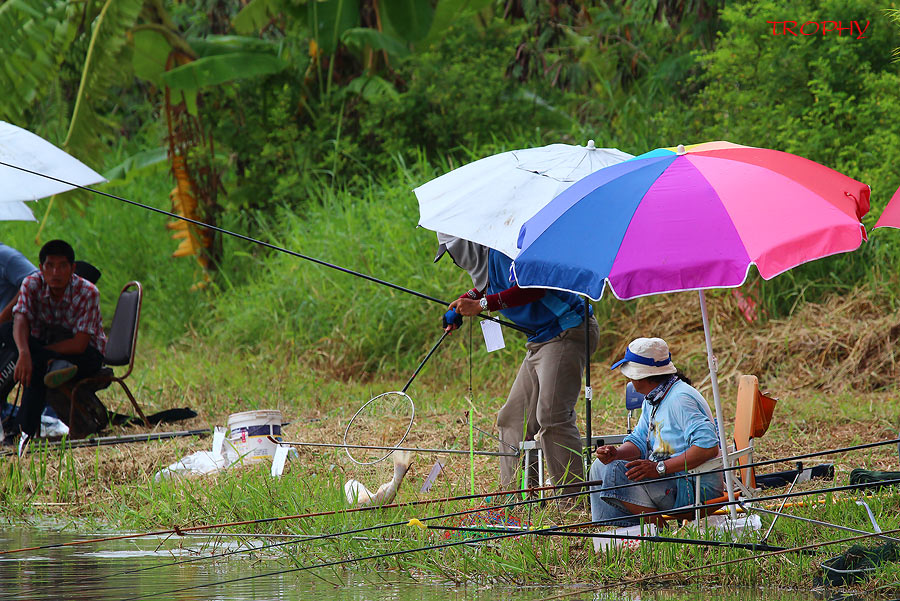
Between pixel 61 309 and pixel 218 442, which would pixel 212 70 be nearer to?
pixel 61 309

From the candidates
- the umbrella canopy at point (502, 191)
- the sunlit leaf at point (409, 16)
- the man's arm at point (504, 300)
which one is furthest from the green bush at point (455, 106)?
the man's arm at point (504, 300)

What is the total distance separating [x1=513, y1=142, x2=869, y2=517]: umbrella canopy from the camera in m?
4.32

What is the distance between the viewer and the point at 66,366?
8578 mm

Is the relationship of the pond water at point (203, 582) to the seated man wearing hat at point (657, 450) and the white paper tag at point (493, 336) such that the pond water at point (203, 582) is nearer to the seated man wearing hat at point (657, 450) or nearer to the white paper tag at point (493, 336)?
the seated man wearing hat at point (657, 450)

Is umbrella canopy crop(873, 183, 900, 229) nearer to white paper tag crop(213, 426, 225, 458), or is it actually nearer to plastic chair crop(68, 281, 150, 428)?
white paper tag crop(213, 426, 225, 458)

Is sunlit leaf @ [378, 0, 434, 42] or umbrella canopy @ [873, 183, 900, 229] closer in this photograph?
umbrella canopy @ [873, 183, 900, 229]

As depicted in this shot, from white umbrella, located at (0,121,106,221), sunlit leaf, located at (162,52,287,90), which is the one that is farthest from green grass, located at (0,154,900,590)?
white umbrella, located at (0,121,106,221)

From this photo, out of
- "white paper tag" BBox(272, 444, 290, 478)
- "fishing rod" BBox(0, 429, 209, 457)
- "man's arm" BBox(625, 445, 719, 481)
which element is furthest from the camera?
"fishing rod" BBox(0, 429, 209, 457)

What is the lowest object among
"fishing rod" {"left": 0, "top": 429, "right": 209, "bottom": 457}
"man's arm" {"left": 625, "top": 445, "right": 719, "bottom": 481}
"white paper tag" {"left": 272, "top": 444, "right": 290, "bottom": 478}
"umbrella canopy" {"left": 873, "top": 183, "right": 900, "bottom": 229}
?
"man's arm" {"left": 625, "top": 445, "right": 719, "bottom": 481}

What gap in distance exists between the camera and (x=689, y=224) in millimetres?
4477

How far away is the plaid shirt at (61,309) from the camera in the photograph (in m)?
8.54

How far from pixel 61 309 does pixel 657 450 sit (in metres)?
5.11

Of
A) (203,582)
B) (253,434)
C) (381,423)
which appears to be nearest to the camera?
(203,582)

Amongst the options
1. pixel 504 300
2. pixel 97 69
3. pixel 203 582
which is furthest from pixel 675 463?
pixel 97 69
